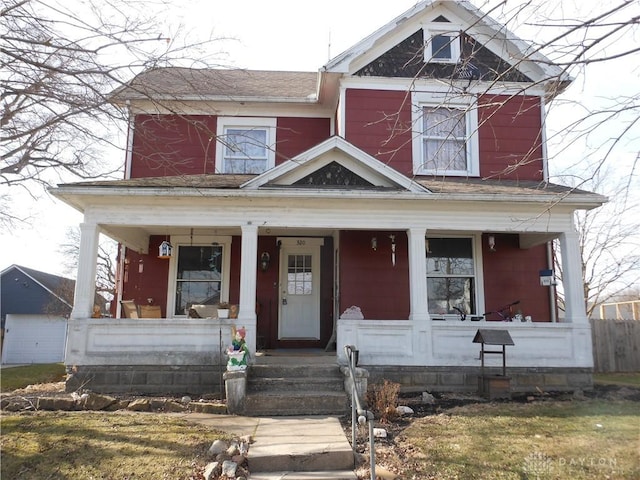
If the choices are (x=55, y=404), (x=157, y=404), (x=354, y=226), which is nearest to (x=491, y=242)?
(x=354, y=226)

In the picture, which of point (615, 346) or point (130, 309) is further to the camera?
point (615, 346)

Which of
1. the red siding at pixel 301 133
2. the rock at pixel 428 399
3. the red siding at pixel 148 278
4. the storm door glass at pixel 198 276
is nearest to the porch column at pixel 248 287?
the storm door glass at pixel 198 276

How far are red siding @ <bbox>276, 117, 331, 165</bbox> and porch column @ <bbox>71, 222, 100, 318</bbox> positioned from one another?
15.3ft

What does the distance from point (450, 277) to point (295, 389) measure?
4613mm

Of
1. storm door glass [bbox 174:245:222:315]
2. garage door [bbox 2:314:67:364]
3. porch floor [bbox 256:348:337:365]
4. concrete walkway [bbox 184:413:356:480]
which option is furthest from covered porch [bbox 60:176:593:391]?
garage door [bbox 2:314:67:364]

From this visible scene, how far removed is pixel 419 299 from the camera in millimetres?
8320

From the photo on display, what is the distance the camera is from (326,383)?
727cm

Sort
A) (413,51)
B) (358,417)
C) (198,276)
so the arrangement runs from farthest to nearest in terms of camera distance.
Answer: (198,276)
(413,51)
(358,417)

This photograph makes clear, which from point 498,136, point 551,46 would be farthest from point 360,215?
point 551,46

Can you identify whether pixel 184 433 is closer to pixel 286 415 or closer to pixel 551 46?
pixel 286 415

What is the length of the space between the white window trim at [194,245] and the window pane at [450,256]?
176 inches

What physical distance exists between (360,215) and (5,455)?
599cm

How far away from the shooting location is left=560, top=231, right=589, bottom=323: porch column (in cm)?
849

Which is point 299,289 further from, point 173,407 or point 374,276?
point 173,407
